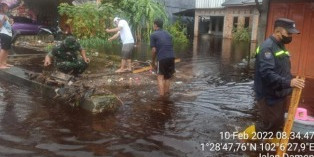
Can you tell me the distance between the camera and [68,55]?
28.4 ft

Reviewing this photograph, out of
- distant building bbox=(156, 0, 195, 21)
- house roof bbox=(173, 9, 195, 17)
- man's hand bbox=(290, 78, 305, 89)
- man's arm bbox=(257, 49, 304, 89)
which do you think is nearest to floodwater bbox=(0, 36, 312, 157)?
man's arm bbox=(257, 49, 304, 89)

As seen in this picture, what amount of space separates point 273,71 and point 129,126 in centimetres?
272

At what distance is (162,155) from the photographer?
194 inches

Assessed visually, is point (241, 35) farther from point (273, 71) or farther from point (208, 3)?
point (273, 71)

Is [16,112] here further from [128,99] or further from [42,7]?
[42,7]

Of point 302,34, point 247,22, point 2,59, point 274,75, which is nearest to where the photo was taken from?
point 274,75

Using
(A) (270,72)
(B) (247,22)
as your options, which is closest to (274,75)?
(A) (270,72)

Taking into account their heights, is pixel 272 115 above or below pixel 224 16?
below

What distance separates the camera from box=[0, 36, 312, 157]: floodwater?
16.6 feet

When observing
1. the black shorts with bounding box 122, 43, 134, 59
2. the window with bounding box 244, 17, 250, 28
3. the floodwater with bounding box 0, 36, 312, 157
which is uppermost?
the window with bounding box 244, 17, 250, 28

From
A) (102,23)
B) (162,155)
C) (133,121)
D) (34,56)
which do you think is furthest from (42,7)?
(162,155)

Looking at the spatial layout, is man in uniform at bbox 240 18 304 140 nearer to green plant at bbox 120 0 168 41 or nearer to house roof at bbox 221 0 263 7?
green plant at bbox 120 0 168 41

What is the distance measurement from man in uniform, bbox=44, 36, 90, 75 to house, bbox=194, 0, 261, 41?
70.3 feet

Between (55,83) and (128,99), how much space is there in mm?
1710
